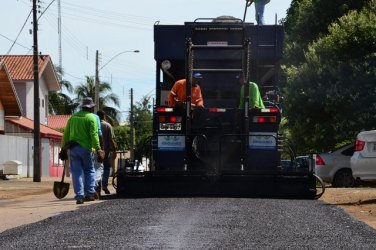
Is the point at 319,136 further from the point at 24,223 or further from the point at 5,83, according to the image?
the point at 24,223

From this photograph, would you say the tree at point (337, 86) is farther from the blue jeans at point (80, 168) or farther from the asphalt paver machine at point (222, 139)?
the blue jeans at point (80, 168)

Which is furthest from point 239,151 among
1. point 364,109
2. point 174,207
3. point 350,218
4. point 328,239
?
point 364,109

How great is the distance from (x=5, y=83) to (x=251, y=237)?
35.4 metres

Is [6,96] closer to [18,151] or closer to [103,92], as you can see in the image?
[18,151]

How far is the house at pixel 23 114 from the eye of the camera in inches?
1684

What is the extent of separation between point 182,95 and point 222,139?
45.9 inches

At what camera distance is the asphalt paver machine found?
54.5ft

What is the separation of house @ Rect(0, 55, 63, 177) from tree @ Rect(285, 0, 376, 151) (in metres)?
13.7

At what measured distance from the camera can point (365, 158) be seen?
1878 centimetres

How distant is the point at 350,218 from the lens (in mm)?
12766

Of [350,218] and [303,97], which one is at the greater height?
[303,97]

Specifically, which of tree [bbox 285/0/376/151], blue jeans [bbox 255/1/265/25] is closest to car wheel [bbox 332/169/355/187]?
tree [bbox 285/0/376/151]

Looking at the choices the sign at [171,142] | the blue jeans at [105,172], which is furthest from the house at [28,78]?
the sign at [171,142]

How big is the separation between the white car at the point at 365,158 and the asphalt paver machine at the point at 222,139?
1910mm
